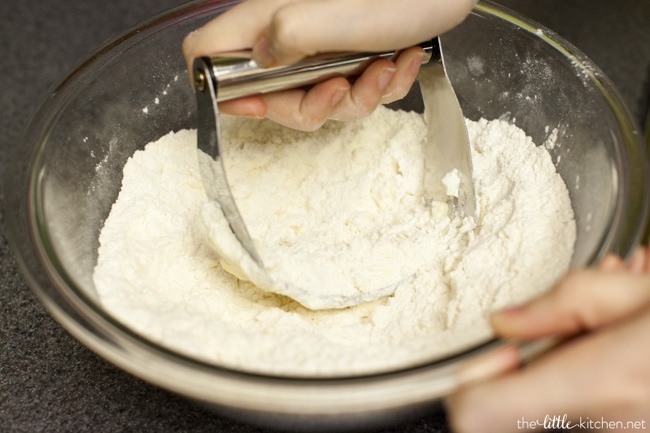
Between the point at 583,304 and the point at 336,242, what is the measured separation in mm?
343

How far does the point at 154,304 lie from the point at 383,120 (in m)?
0.39

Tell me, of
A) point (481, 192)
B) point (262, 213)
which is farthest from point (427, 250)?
point (262, 213)

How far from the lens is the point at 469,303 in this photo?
626 mm

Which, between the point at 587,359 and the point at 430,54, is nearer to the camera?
the point at 587,359

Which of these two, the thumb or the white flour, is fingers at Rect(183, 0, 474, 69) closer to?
the thumb

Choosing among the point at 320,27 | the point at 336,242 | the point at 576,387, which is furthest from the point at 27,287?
the point at 576,387

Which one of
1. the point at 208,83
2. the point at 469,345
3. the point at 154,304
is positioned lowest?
the point at 154,304

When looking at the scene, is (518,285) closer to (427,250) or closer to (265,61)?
(427,250)

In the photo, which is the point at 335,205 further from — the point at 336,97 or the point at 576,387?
the point at 576,387

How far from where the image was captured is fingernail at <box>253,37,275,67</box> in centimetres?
61

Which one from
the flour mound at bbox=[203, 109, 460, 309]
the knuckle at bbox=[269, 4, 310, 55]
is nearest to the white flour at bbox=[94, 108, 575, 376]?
the flour mound at bbox=[203, 109, 460, 309]

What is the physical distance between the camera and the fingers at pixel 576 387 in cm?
44

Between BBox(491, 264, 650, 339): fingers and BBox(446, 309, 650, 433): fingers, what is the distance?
0.5 inches

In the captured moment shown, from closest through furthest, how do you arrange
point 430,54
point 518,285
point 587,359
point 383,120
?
point 587,359, point 518,285, point 430,54, point 383,120
